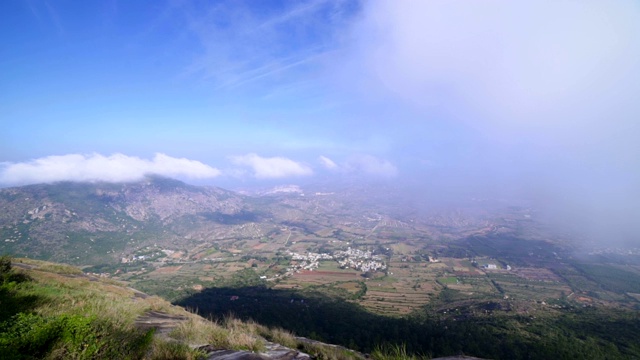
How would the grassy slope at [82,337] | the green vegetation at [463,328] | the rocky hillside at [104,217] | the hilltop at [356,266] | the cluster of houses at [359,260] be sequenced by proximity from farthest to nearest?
the rocky hillside at [104,217] → the cluster of houses at [359,260] → the hilltop at [356,266] → the green vegetation at [463,328] → the grassy slope at [82,337]

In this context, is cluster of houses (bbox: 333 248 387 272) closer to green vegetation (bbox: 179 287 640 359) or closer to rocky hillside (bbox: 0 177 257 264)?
green vegetation (bbox: 179 287 640 359)

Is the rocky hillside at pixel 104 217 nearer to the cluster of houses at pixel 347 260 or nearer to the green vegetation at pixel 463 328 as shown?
the cluster of houses at pixel 347 260

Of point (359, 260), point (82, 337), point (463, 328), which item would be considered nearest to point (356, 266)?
point (359, 260)

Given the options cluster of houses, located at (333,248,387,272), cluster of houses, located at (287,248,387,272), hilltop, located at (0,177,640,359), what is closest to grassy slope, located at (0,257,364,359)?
hilltop, located at (0,177,640,359)

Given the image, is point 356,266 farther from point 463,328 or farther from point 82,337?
point 82,337

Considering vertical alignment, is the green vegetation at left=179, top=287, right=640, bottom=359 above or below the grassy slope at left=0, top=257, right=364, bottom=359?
below

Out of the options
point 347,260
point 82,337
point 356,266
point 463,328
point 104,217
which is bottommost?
point 356,266

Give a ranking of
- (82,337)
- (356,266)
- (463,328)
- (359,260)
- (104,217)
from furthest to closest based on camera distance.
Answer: (104,217) → (359,260) → (356,266) → (463,328) → (82,337)

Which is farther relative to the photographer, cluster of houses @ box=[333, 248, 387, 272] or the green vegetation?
cluster of houses @ box=[333, 248, 387, 272]

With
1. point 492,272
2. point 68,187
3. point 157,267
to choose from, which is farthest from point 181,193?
point 492,272

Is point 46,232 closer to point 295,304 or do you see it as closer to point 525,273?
point 295,304

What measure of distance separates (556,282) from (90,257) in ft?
303

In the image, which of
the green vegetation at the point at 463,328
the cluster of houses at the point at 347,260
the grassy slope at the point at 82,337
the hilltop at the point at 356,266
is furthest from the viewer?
the cluster of houses at the point at 347,260

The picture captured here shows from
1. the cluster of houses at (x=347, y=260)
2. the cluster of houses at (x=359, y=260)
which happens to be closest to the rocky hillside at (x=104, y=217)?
the cluster of houses at (x=347, y=260)
